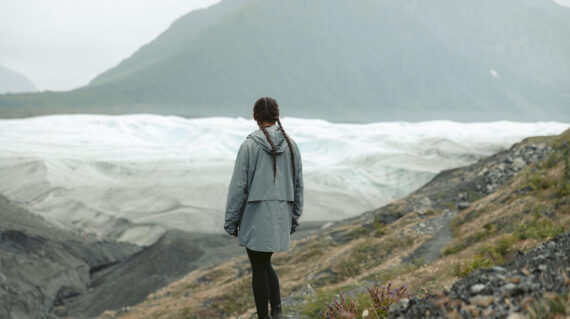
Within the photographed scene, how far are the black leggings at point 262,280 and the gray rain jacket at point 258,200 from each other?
0.18 metres

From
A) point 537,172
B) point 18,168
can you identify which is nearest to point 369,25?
point 18,168

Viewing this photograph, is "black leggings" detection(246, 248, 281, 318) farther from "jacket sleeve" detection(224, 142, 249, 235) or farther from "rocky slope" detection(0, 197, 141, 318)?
"rocky slope" detection(0, 197, 141, 318)

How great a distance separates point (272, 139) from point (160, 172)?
28.1m

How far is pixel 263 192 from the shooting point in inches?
161

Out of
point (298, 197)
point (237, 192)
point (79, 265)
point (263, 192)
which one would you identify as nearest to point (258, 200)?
point (263, 192)

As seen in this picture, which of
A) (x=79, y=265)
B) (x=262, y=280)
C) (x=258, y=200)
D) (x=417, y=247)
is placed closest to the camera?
(x=258, y=200)

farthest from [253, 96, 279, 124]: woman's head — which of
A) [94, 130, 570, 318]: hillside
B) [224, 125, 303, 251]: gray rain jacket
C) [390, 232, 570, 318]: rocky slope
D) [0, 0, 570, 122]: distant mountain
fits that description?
[0, 0, 570, 122]: distant mountain

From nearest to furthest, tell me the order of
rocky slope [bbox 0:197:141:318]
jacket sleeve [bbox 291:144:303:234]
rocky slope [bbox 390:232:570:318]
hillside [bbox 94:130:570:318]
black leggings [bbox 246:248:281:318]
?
rocky slope [bbox 390:232:570:318], black leggings [bbox 246:248:281:318], jacket sleeve [bbox 291:144:303:234], hillside [bbox 94:130:570:318], rocky slope [bbox 0:197:141:318]

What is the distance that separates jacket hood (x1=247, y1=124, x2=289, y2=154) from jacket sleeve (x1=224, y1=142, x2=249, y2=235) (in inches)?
4.6

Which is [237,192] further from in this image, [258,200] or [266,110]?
[266,110]

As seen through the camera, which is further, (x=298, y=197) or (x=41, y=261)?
(x=41, y=261)

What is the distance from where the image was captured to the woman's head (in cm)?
425

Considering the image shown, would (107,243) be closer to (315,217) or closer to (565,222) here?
(315,217)

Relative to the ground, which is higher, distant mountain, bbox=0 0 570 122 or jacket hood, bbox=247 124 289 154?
distant mountain, bbox=0 0 570 122
